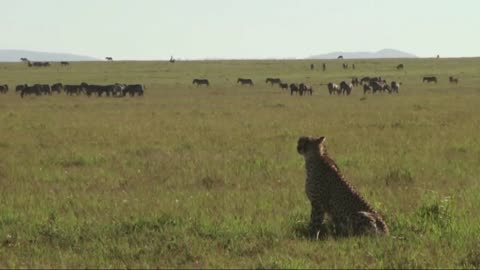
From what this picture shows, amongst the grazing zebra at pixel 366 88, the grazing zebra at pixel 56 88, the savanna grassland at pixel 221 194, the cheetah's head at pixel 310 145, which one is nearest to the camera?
the savanna grassland at pixel 221 194

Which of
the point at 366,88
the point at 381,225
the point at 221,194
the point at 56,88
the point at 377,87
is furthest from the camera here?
the point at 56,88

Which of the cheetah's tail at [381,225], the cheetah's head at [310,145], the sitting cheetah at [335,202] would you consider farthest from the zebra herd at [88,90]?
the cheetah's tail at [381,225]

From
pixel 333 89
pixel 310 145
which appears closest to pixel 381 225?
pixel 310 145

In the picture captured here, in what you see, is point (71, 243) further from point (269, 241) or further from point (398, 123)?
point (398, 123)

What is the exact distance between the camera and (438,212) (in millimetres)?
8125

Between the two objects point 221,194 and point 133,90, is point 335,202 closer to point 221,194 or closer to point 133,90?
point 221,194

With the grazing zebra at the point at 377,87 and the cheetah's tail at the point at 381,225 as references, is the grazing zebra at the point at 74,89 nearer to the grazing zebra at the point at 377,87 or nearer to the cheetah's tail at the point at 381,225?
the grazing zebra at the point at 377,87

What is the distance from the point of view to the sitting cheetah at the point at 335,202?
A: 23.7 feet

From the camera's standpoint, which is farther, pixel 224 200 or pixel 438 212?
pixel 224 200

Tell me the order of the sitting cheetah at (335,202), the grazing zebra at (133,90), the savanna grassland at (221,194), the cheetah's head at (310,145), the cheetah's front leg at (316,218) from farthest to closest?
the grazing zebra at (133,90), the cheetah's head at (310,145), the cheetah's front leg at (316,218), the sitting cheetah at (335,202), the savanna grassland at (221,194)

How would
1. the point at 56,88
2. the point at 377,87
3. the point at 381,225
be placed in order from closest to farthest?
the point at 381,225 < the point at 377,87 < the point at 56,88

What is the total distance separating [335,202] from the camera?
7.43 meters

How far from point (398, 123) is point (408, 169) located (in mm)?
9612

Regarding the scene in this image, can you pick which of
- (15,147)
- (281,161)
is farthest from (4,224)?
(15,147)
